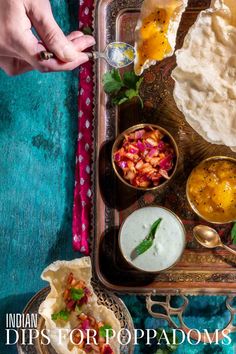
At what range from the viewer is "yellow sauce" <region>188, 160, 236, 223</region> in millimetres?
2346

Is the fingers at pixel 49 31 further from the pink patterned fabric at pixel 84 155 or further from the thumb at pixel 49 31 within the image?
the pink patterned fabric at pixel 84 155

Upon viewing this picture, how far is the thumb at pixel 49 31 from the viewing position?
211 cm

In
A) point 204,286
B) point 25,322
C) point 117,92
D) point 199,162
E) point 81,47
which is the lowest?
point 25,322

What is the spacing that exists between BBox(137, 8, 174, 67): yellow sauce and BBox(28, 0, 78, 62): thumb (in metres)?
0.38

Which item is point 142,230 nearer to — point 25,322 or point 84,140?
point 84,140

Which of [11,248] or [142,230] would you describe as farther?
[11,248]

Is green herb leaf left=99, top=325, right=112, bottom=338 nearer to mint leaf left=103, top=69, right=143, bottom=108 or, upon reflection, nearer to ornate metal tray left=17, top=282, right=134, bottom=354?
ornate metal tray left=17, top=282, right=134, bottom=354

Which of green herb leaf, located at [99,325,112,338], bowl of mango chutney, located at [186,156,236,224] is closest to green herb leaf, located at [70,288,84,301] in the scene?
green herb leaf, located at [99,325,112,338]

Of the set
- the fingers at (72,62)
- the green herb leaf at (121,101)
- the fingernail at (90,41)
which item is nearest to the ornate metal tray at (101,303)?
the green herb leaf at (121,101)

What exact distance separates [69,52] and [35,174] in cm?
74

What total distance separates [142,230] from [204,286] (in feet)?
1.26

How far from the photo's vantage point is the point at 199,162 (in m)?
2.44

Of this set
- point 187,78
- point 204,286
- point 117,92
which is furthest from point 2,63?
point 204,286

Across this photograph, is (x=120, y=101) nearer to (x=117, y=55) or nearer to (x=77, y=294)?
(x=117, y=55)
